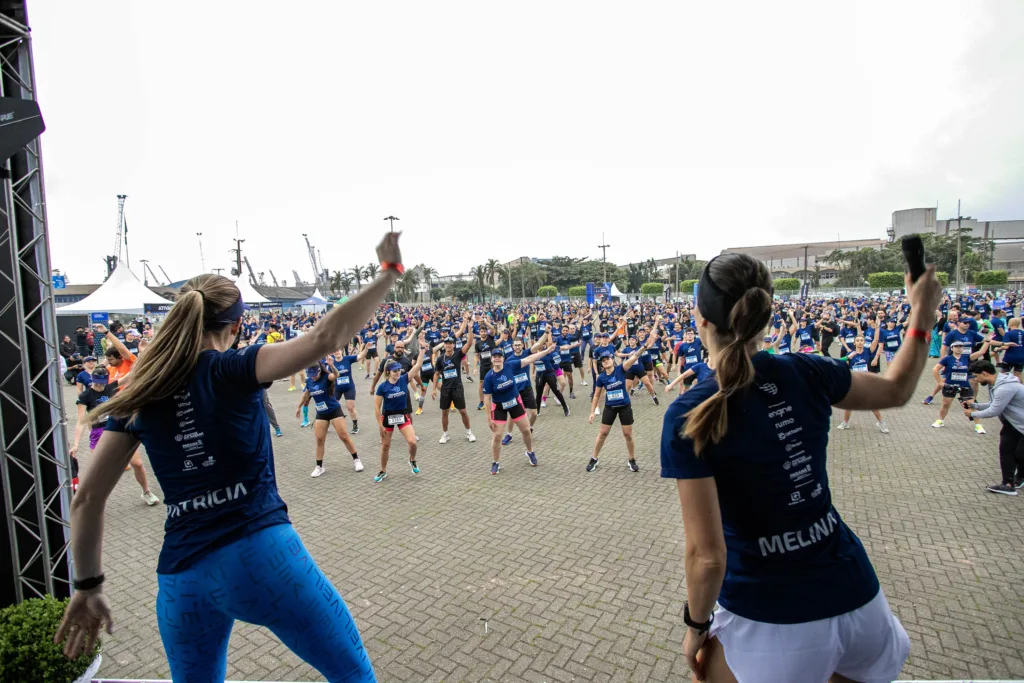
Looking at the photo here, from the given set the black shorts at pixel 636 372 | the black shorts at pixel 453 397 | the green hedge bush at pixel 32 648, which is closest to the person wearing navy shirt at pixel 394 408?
the black shorts at pixel 453 397

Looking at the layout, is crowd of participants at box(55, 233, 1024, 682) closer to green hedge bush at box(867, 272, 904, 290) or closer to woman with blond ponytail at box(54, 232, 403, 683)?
woman with blond ponytail at box(54, 232, 403, 683)

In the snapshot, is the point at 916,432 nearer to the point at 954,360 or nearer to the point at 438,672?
the point at 954,360

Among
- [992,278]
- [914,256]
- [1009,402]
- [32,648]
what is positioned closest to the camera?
[914,256]

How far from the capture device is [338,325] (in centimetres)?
151

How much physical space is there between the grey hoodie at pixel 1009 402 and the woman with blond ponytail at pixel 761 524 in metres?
6.31

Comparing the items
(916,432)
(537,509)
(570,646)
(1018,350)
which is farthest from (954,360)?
(570,646)

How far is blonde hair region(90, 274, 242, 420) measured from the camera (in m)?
1.63

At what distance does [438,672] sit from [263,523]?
254cm

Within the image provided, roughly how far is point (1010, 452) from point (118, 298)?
87.3 ft

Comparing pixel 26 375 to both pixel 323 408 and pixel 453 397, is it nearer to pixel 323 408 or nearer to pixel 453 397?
pixel 323 408

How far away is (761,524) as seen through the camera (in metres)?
1.53

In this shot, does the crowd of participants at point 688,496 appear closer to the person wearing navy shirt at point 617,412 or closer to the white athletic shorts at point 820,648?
the white athletic shorts at point 820,648

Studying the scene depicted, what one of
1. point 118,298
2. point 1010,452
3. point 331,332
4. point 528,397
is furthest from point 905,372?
point 118,298

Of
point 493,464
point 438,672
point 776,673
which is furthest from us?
point 493,464
